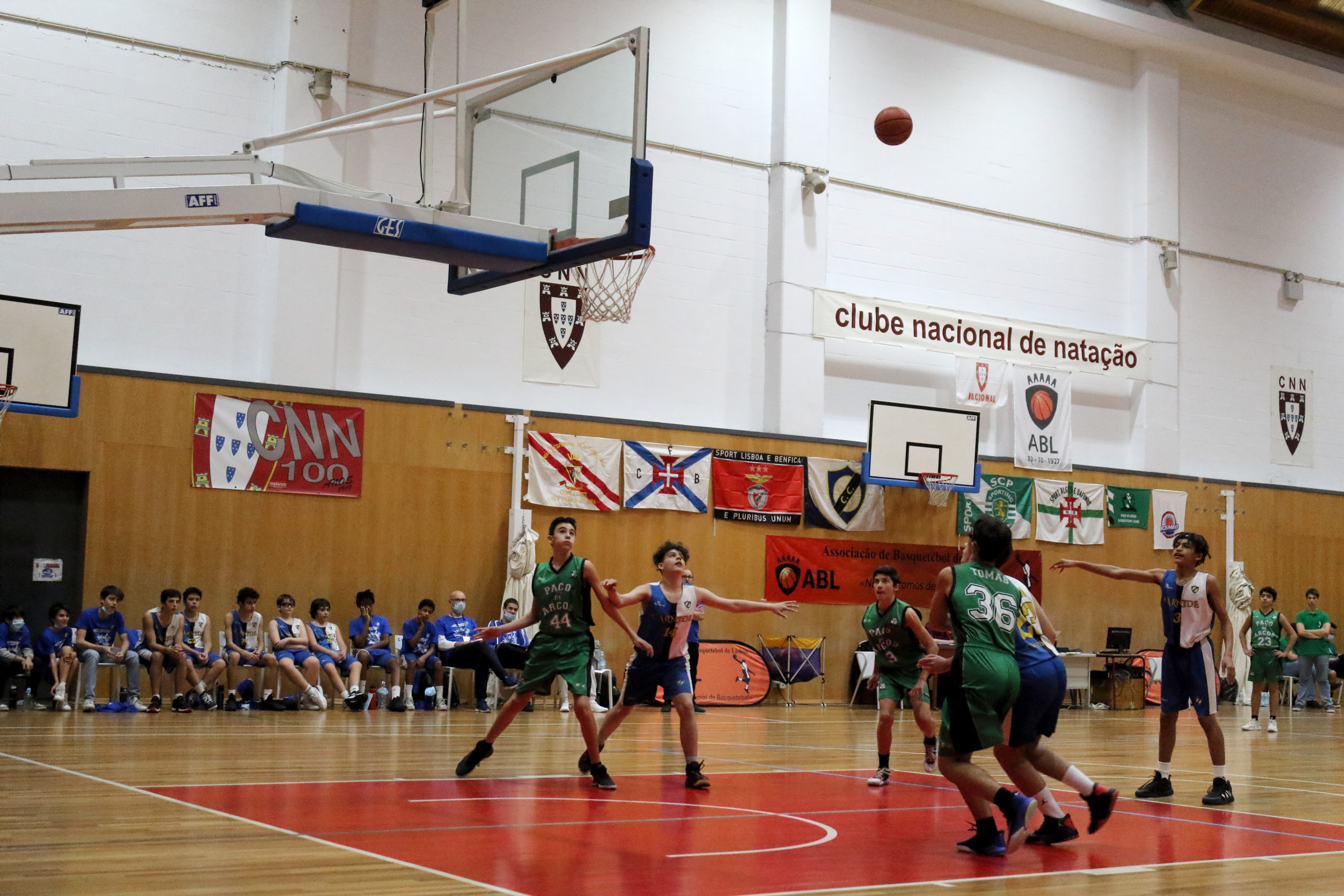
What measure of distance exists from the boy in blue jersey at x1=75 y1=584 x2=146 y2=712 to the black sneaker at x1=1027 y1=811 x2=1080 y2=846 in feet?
35.2

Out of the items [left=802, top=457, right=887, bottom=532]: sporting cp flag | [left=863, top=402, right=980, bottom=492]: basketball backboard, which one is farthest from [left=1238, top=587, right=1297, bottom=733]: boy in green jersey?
[left=802, top=457, right=887, bottom=532]: sporting cp flag

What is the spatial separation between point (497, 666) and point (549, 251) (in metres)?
8.72

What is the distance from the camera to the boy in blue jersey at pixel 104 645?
14.3m

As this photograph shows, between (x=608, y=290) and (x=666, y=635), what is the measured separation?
8575 mm

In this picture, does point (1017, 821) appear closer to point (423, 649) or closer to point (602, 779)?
point (602, 779)

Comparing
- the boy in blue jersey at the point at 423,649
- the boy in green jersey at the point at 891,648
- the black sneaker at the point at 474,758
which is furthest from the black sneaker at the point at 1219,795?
the boy in blue jersey at the point at 423,649

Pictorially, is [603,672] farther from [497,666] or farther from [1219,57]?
[1219,57]

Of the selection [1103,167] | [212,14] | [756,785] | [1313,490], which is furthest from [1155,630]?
[212,14]

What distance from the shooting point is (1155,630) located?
74.4 ft

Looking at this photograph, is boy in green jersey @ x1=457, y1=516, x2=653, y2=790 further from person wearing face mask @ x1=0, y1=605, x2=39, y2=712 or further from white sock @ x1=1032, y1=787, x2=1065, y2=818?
person wearing face mask @ x1=0, y1=605, x2=39, y2=712

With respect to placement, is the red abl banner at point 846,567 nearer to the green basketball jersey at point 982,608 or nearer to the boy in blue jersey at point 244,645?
the boy in blue jersey at point 244,645

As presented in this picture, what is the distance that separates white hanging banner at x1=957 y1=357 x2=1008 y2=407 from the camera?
21.2 meters

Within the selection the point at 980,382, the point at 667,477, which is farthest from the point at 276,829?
the point at 980,382

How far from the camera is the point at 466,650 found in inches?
623
